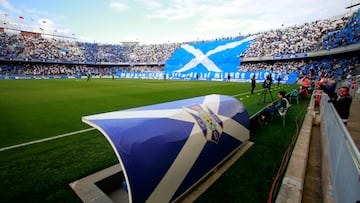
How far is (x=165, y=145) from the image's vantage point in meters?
2.53

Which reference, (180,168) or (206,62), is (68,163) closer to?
(180,168)

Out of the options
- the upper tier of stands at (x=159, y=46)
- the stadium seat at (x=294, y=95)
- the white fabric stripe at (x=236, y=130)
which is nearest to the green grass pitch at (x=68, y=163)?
the white fabric stripe at (x=236, y=130)

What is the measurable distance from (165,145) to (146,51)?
67.1 m

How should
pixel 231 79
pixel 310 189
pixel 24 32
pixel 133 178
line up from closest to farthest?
1. pixel 133 178
2. pixel 310 189
3. pixel 231 79
4. pixel 24 32

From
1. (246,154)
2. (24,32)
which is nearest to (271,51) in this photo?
(246,154)

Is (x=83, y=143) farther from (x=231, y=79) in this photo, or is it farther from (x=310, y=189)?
(x=231, y=79)

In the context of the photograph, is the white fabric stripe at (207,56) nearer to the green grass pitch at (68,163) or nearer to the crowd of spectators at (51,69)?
the crowd of spectators at (51,69)

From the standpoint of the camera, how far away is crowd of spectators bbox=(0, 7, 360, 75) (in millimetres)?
30125

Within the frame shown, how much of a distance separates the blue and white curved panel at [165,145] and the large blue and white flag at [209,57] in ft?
129

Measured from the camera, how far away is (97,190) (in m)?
3.17

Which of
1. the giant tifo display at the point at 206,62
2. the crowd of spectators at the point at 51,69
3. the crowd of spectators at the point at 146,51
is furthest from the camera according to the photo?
the crowd of spectators at the point at 51,69

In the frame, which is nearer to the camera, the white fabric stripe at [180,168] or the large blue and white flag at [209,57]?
the white fabric stripe at [180,168]

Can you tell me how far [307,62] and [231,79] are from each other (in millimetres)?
13971

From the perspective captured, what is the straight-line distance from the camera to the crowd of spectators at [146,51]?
98.8ft
